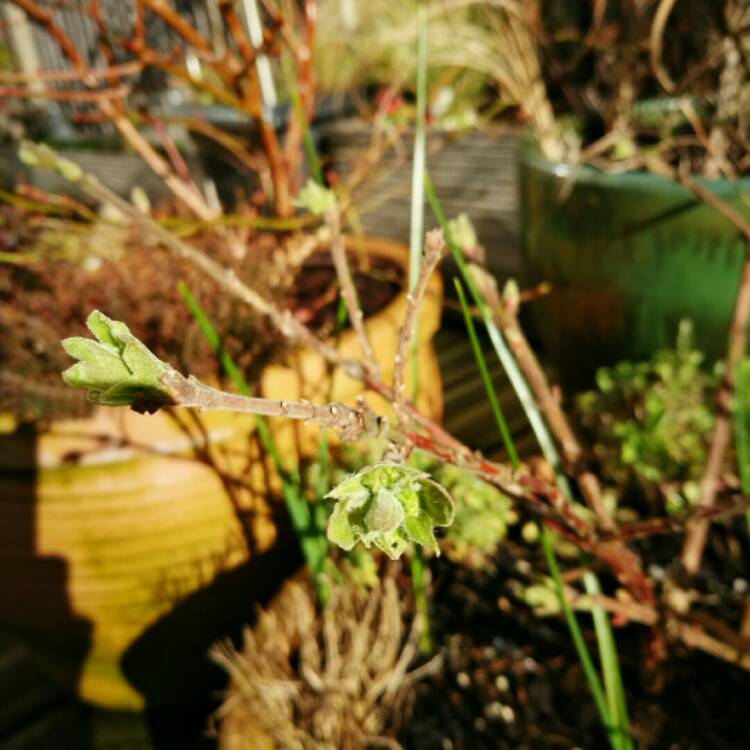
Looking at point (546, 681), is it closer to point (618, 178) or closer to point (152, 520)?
point (152, 520)

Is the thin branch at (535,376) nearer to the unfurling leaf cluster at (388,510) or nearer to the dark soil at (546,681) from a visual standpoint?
the dark soil at (546,681)

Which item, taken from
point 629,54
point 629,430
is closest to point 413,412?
point 629,430

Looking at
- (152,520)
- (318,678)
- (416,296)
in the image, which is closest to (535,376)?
(416,296)

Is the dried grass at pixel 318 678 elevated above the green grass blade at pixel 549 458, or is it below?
below

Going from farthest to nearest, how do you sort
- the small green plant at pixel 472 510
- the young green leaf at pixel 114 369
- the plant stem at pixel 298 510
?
the small green plant at pixel 472 510, the plant stem at pixel 298 510, the young green leaf at pixel 114 369

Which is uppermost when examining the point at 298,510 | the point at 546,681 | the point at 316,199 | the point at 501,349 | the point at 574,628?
the point at 316,199

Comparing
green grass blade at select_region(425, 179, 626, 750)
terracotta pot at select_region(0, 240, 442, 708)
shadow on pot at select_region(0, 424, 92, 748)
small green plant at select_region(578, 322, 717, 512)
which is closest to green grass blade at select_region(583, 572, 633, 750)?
green grass blade at select_region(425, 179, 626, 750)

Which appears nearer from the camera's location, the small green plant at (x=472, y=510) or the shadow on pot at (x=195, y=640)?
the small green plant at (x=472, y=510)

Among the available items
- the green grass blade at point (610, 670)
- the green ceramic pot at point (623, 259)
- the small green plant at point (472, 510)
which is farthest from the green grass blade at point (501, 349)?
the green ceramic pot at point (623, 259)
